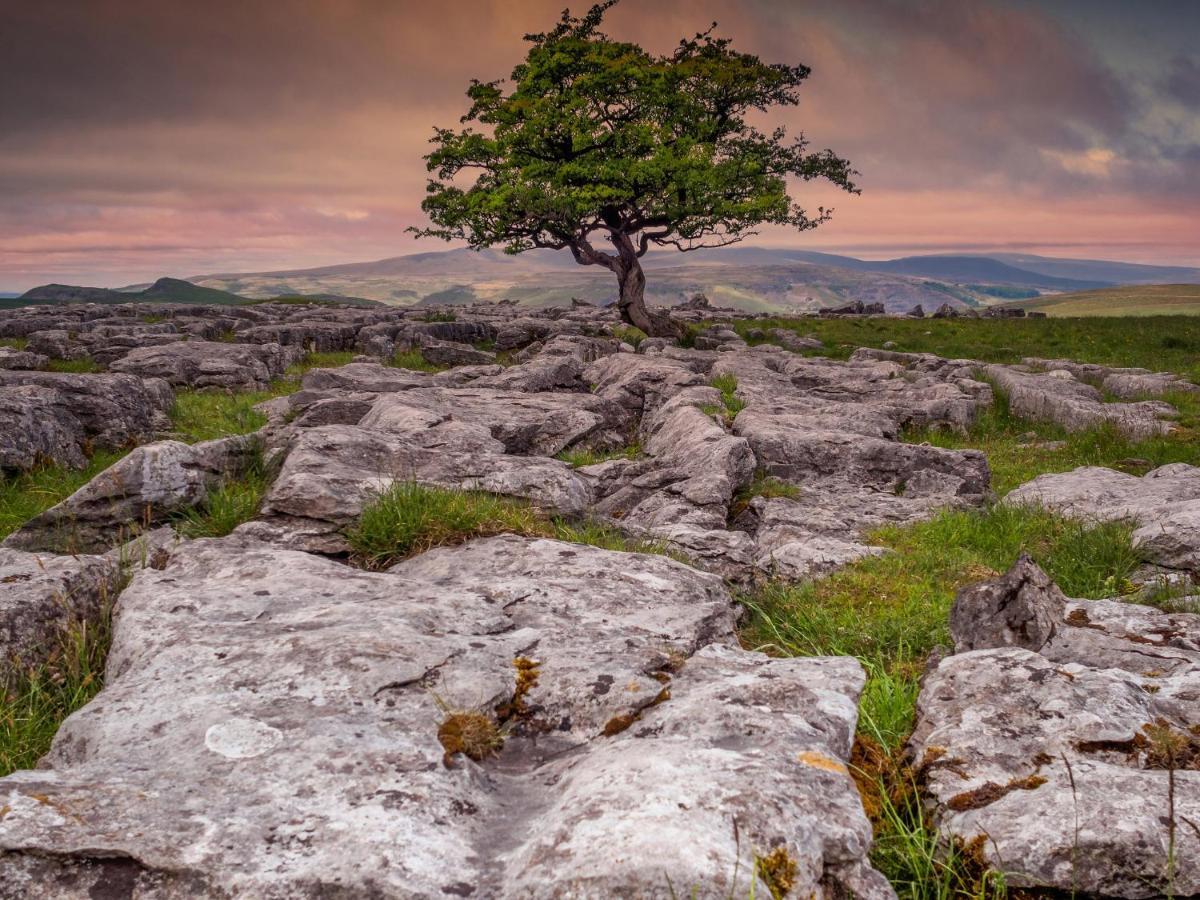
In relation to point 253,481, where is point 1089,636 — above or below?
below

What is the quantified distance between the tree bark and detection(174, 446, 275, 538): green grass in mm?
31040

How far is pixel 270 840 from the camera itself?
9.14 ft

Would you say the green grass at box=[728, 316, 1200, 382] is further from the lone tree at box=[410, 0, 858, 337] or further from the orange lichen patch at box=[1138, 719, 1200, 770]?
the orange lichen patch at box=[1138, 719, 1200, 770]

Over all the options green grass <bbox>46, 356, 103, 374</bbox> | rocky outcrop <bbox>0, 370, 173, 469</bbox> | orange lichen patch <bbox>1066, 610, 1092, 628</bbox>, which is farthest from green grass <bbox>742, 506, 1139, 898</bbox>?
green grass <bbox>46, 356, 103, 374</bbox>

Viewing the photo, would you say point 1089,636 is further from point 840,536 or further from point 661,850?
point 661,850

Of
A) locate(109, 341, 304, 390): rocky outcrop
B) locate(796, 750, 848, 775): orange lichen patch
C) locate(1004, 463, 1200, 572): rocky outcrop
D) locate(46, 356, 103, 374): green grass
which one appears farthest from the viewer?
locate(46, 356, 103, 374): green grass

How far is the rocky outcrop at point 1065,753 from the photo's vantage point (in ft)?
9.88

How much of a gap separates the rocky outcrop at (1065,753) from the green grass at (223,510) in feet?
22.5

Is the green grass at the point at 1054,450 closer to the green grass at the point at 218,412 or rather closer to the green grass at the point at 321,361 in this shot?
the green grass at the point at 218,412

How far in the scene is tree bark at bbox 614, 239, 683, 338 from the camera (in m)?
38.6

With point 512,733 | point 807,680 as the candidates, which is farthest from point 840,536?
point 512,733

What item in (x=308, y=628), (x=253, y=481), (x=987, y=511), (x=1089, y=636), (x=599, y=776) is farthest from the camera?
(x=987, y=511)

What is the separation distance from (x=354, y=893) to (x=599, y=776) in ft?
3.51

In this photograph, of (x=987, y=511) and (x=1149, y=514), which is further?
(x=987, y=511)
